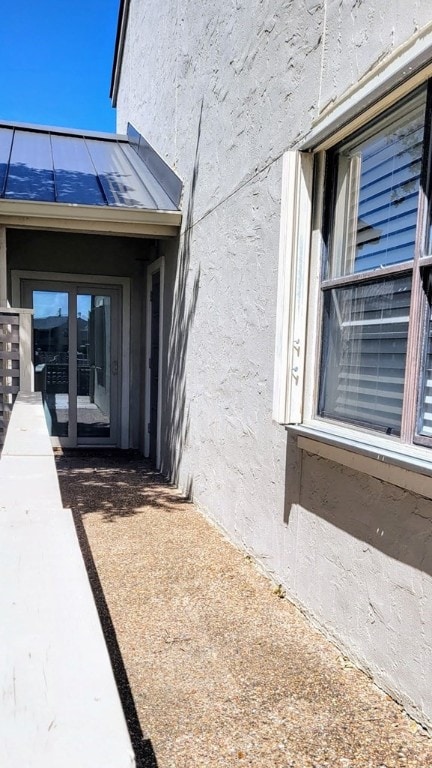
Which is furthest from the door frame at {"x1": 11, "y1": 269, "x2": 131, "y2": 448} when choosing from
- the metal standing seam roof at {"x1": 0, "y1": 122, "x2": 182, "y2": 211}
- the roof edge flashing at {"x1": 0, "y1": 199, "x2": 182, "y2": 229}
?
the roof edge flashing at {"x1": 0, "y1": 199, "x2": 182, "y2": 229}

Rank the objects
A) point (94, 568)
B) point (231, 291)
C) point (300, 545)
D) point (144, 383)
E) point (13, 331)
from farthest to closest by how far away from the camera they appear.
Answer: point (144, 383) → point (13, 331) → point (231, 291) → point (94, 568) → point (300, 545)

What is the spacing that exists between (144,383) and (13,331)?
2939mm

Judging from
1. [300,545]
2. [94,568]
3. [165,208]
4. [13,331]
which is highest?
[165,208]

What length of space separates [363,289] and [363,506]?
1098 mm

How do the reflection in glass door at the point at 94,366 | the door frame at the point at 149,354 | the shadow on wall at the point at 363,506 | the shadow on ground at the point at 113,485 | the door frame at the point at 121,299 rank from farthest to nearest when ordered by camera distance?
1. the reflection in glass door at the point at 94,366
2. the door frame at the point at 121,299
3. the door frame at the point at 149,354
4. the shadow on ground at the point at 113,485
5. the shadow on wall at the point at 363,506

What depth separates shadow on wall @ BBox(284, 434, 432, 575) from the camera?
2.32 metres

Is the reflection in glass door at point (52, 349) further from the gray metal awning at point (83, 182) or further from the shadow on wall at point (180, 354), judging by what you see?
the shadow on wall at point (180, 354)

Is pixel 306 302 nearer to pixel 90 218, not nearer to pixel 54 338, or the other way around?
pixel 90 218

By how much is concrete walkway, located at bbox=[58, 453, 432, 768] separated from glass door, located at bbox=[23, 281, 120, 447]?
12.8ft

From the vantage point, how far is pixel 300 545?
3.34 metres

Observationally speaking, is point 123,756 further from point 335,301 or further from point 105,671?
point 335,301

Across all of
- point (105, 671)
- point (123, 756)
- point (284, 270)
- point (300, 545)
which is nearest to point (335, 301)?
point (284, 270)

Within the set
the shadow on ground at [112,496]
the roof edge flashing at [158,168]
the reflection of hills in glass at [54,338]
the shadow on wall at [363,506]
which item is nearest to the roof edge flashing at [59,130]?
the roof edge flashing at [158,168]

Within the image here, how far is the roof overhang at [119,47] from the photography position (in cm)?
1013
